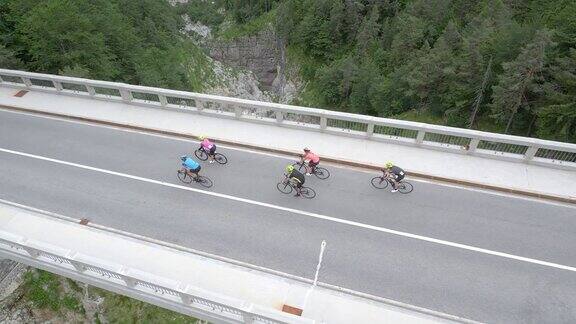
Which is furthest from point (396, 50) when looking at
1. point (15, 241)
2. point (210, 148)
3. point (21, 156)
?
point (15, 241)

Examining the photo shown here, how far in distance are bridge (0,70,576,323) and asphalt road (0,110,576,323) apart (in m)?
0.05

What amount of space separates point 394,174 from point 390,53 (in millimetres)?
33822

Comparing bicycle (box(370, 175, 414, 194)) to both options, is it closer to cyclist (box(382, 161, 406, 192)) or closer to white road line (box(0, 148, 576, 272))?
cyclist (box(382, 161, 406, 192))

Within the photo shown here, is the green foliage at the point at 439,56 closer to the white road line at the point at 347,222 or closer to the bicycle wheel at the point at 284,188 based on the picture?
the white road line at the point at 347,222

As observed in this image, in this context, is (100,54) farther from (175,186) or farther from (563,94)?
(563,94)

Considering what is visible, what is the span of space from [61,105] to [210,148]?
977 centimetres

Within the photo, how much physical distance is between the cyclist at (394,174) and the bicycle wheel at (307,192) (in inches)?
103

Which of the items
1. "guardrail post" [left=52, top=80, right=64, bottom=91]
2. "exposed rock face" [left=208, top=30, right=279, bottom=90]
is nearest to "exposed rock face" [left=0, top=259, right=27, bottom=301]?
"guardrail post" [left=52, top=80, right=64, bottom=91]

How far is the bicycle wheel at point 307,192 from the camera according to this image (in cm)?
1331

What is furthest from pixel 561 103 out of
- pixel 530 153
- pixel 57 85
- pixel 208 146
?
pixel 57 85

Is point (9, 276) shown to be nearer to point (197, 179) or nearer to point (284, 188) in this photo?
point (197, 179)

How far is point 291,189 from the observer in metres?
13.5

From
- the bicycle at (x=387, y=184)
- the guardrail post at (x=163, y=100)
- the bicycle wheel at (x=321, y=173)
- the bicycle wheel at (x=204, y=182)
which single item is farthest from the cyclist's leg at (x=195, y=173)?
the bicycle at (x=387, y=184)

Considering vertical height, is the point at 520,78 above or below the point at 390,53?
below
